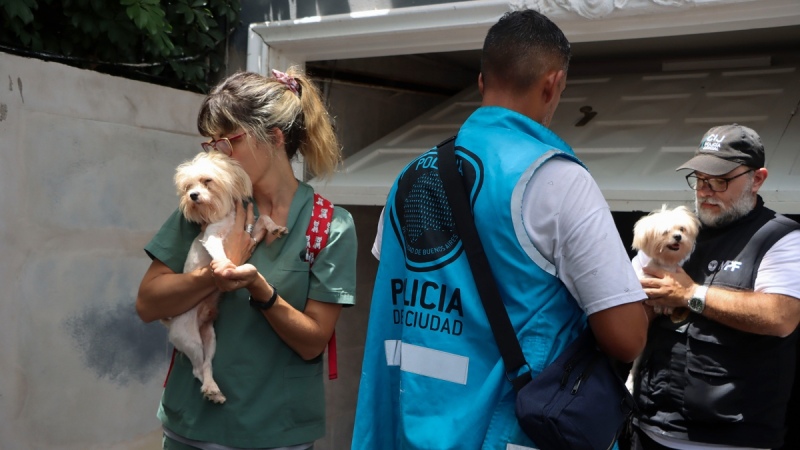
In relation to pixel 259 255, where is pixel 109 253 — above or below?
below

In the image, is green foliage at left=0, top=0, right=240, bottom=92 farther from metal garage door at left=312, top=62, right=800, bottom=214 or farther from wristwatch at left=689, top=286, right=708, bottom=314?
wristwatch at left=689, top=286, right=708, bottom=314

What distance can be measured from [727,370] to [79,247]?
320cm

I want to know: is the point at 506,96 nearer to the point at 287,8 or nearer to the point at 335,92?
the point at 287,8

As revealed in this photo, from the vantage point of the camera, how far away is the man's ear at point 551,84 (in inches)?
80.0

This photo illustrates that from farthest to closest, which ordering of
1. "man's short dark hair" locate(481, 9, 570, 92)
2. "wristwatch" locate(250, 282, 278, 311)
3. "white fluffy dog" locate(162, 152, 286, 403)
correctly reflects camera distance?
"white fluffy dog" locate(162, 152, 286, 403) < "wristwatch" locate(250, 282, 278, 311) < "man's short dark hair" locate(481, 9, 570, 92)

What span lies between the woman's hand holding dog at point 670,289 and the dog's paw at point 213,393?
168cm

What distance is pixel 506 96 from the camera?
2.05 metres

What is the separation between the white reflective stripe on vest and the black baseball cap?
1791 mm

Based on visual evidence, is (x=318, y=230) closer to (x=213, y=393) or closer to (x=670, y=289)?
(x=213, y=393)

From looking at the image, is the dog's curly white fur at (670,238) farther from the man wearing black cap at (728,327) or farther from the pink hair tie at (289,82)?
the pink hair tie at (289,82)

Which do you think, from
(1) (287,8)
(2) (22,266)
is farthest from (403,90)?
(2) (22,266)

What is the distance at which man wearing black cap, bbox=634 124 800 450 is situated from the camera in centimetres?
295

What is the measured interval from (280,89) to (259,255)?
1.91 ft

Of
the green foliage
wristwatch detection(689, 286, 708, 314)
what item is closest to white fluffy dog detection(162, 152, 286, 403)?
wristwatch detection(689, 286, 708, 314)
